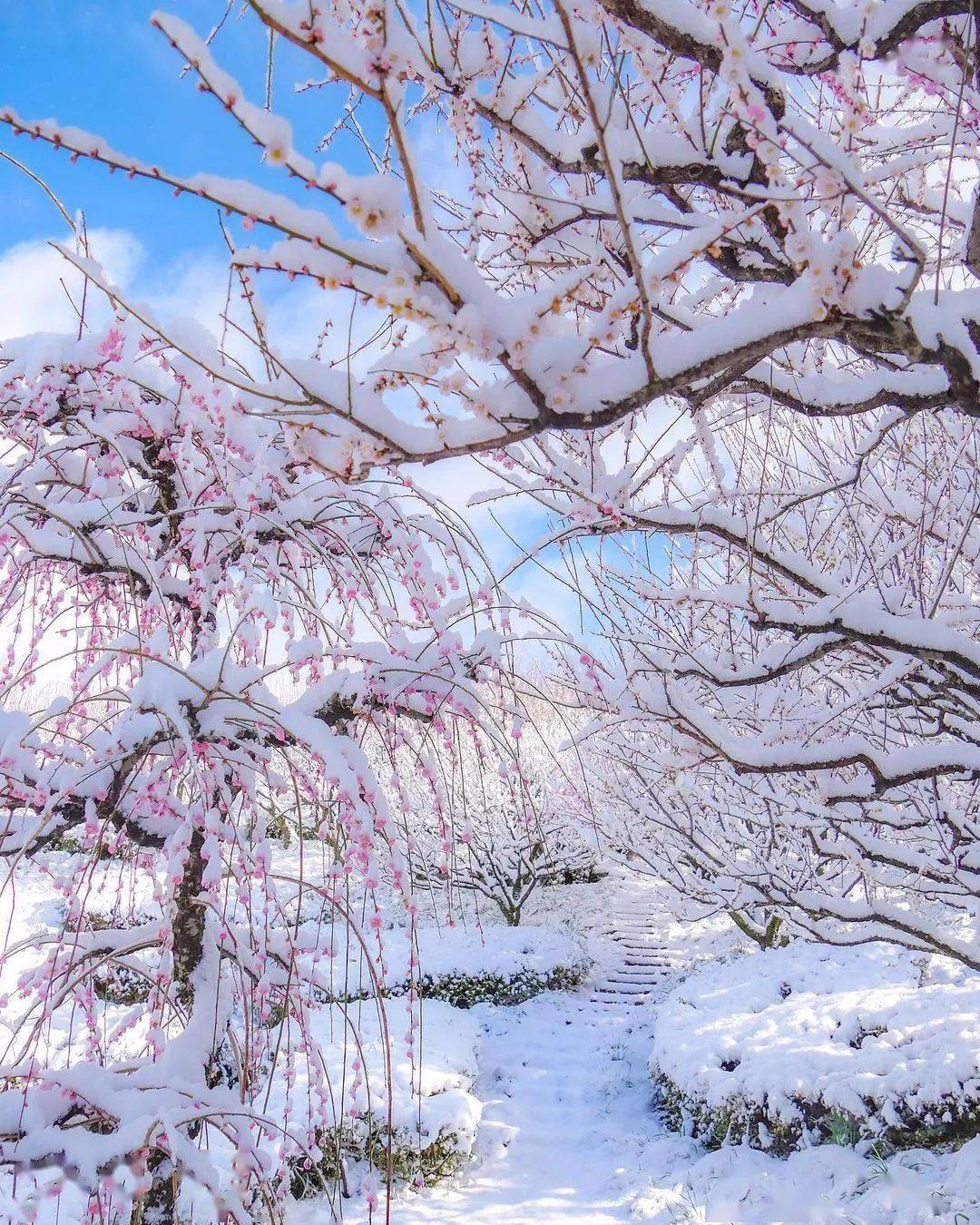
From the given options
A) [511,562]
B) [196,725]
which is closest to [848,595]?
[511,562]

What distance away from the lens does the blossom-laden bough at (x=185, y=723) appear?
1774 millimetres

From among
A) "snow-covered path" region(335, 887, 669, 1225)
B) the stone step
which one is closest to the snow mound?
"snow-covered path" region(335, 887, 669, 1225)

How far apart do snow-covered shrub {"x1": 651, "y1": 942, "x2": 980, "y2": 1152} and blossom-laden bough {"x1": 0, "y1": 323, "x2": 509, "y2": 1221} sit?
5.07 m

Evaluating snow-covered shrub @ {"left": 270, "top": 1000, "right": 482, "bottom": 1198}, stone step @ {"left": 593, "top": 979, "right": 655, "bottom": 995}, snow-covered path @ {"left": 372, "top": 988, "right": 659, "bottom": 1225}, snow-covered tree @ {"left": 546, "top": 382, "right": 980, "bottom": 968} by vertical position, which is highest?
snow-covered tree @ {"left": 546, "top": 382, "right": 980, "bottom": 968}

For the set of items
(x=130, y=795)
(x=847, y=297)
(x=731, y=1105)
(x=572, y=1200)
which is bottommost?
(x=572, y=1200)

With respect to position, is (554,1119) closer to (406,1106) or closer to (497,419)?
(406,1106)

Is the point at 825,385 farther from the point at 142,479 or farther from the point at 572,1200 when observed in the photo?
the point at 572,1200

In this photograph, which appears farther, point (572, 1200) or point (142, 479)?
point (572, 1200)

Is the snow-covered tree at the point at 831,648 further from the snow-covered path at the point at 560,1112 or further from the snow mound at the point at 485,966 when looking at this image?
the snow mound at the point at 485,966

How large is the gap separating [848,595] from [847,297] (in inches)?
50.4

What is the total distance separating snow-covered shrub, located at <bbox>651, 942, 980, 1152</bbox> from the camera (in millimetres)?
5543

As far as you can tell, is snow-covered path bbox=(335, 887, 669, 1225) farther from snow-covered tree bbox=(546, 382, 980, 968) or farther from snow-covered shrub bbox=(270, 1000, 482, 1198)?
snow-covered tree bbox=(546, 382, 980, 968)

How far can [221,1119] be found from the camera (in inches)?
68.9

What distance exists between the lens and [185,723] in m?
1.75
